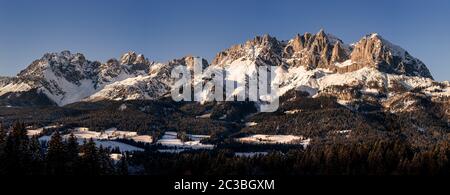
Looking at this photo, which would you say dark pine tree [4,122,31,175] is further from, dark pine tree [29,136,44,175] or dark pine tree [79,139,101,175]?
dark pine tree [79,139,101,175]

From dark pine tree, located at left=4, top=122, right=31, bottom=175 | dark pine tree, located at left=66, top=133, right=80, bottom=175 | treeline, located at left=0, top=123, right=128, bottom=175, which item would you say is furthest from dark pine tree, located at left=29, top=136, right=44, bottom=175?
dark pine tree, located at left=66, top=133, right=80, bottom=175

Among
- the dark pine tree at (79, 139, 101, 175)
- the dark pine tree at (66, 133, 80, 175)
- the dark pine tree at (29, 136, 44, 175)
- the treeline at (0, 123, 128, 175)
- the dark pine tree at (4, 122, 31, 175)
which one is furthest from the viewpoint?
the dark pine tree at (29, 136, 44, 175)

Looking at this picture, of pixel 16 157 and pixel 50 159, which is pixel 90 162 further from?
pixel 16 157

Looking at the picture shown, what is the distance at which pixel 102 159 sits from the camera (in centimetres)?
17550

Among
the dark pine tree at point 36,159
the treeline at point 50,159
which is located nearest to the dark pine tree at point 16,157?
the treeline at point 50,159

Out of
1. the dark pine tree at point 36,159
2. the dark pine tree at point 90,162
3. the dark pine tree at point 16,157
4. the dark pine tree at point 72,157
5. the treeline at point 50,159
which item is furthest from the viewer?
the dark pine tree at point 36,159

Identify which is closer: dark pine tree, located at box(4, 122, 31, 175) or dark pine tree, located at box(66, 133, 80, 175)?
dark pine tree, located at box(4, 122, 31, 175)

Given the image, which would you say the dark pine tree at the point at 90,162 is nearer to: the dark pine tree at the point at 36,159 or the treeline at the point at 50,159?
the treeline at the point at 50,159
